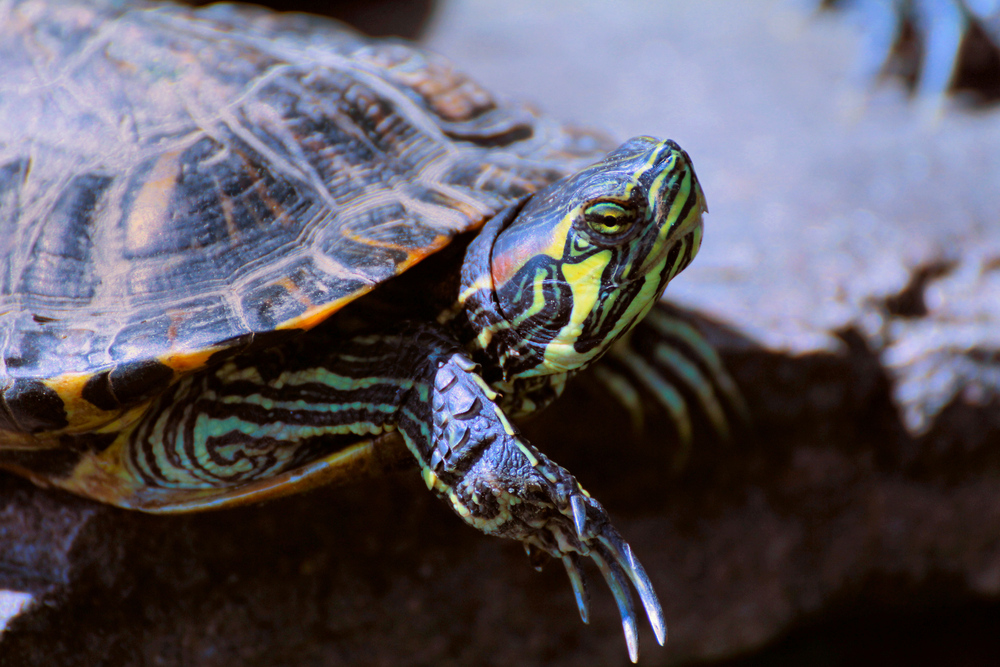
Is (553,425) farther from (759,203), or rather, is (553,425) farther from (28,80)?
(28,80)

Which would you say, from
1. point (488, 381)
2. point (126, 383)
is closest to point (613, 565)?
point (488, 381)

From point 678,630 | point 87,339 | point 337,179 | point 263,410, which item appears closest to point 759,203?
point 678,630

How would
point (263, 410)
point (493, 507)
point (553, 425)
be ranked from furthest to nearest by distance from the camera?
point (553, 425) → point (263, 410) → point (493, 507)

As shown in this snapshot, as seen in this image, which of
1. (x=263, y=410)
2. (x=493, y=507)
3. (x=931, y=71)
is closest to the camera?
(x=493, y=507)

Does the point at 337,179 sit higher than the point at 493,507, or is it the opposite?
the point at 337,179

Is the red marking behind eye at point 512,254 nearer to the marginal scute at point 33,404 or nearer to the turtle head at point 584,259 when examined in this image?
the turtle head at point 584,259

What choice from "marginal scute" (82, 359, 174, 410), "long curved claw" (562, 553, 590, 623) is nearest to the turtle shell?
"marginal scute" (82, 359, 174, 410)

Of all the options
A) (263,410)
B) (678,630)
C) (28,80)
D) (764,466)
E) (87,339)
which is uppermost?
(28,80)
